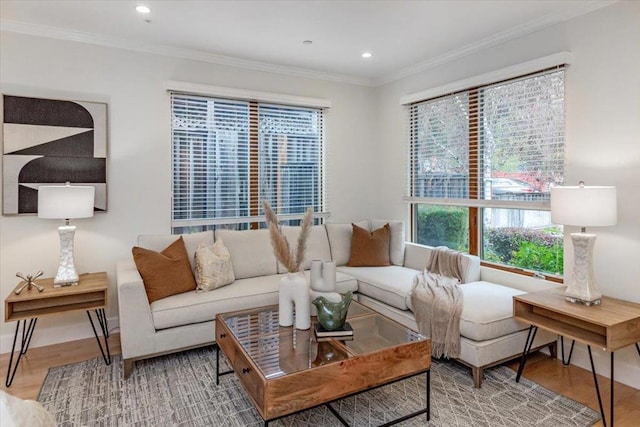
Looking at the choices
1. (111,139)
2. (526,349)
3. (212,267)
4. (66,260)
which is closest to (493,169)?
(526,349)

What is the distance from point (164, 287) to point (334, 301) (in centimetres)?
141

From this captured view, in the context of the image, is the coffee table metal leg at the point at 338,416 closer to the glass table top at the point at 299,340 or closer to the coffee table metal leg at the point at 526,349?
the glass table top at the point at 299,340

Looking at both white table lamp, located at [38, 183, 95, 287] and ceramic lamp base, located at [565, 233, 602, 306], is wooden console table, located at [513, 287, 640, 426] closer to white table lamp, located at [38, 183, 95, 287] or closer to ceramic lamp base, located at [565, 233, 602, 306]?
ceramic lamp base, located at [565, 233, 602, 306]

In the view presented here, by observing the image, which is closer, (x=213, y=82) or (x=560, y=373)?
(x=560, y=373)

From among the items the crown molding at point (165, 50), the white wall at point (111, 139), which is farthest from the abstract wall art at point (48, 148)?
the crown molding at point (165, 50)

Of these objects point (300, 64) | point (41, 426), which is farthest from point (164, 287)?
point (300, 64)

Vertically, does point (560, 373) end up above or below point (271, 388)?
below

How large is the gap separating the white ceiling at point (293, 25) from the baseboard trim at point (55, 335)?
2.53m

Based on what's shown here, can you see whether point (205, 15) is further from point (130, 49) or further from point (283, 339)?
point (283, 339)

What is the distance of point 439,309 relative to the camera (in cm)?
285

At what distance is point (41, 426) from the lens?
47.2 inches

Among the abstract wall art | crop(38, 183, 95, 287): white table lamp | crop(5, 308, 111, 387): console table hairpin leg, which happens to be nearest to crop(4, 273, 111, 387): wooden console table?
crop(5, 308, 111, 387): console table hairpin leg

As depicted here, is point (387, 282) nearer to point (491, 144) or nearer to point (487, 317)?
point (487, 317)

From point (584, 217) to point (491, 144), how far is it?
138cm
